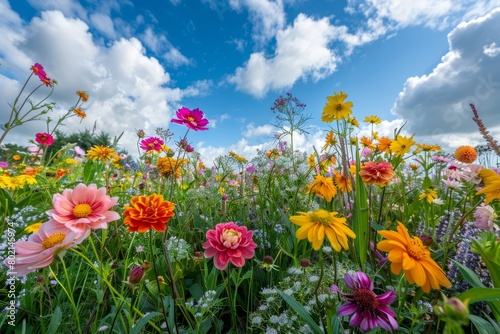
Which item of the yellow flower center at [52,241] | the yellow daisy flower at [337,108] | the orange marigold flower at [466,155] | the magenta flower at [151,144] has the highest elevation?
the yellow daisy flower at [337,108]

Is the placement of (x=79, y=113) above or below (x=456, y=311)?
above

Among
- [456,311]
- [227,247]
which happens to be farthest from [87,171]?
[456,311]

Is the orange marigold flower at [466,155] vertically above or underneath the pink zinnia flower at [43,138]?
underneath

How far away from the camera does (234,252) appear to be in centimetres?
84

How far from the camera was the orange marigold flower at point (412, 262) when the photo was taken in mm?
660

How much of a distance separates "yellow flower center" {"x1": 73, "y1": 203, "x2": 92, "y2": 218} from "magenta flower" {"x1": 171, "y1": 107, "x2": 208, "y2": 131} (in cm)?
58

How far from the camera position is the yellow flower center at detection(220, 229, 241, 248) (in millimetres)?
839

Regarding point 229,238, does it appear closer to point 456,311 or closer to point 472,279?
point 456,311

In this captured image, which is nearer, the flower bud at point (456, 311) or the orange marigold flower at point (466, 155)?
the flower bud at point (456, 311)

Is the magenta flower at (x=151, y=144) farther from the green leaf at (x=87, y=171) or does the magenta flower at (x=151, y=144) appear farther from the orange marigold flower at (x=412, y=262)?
the orange marigold flower at (x=412, y=262)

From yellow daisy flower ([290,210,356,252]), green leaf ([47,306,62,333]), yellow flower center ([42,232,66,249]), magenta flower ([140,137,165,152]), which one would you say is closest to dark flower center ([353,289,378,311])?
yellow daisy flower ([290,210,356,252])

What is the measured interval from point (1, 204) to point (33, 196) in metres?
0.42

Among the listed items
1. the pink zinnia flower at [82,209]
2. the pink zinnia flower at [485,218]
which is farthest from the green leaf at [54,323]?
the pink zinnia flower at [485,218]

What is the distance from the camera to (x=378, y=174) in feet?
3.67
